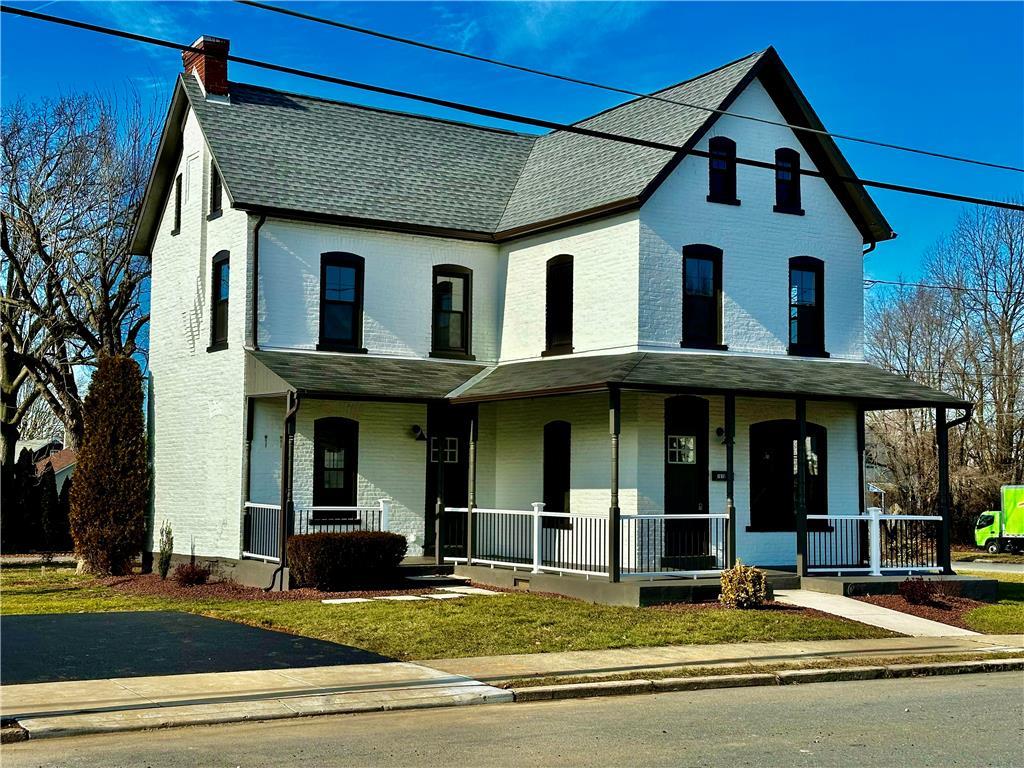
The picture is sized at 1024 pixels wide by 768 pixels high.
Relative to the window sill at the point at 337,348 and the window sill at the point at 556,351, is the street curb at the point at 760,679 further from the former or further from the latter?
the window sill at the point at 337,348

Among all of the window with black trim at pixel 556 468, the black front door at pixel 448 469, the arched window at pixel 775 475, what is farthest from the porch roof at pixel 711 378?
the window with black trim at pixel 556 468

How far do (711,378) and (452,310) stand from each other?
658 centimetres

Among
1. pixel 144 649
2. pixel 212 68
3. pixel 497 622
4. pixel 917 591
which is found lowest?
pixel 144 649

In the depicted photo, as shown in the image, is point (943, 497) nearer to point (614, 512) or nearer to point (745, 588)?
point (745, 588)

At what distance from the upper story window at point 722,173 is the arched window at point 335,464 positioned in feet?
27.9

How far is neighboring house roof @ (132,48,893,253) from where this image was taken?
23.8 meters

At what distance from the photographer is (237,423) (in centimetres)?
2352

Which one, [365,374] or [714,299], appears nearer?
[365,374]

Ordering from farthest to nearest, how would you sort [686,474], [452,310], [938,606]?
1. [452,310]
2. [686,474]
3. [938,606]

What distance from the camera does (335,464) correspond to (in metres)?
23.8

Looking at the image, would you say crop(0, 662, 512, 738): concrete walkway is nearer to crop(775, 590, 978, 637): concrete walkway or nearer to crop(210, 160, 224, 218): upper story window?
crop(775, 590, 978, 637): concrete walkway

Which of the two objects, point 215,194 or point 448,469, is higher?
point 215,194

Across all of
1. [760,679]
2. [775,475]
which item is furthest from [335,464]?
[760,679]

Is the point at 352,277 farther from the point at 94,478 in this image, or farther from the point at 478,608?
the point at 478,608
